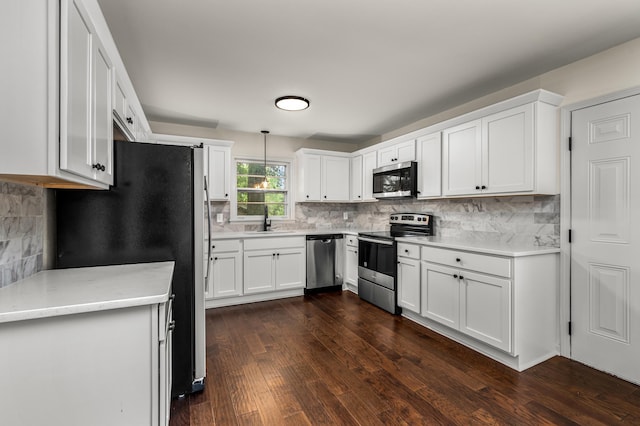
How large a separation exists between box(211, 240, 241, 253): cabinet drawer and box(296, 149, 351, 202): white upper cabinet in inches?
54.0

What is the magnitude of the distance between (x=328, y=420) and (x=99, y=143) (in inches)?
77.6

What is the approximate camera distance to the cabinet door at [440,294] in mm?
2863

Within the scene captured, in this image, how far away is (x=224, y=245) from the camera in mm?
3922

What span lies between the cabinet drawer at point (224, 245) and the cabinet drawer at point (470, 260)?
230 cm

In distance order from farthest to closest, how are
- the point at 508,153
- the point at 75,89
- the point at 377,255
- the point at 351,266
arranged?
the point at 351,266 < the point at 377,255 < the point at 508,153 < the point at 75,89

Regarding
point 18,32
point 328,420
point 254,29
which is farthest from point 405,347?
point 18,32

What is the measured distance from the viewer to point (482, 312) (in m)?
2.62

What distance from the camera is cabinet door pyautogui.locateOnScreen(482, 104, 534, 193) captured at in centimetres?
255

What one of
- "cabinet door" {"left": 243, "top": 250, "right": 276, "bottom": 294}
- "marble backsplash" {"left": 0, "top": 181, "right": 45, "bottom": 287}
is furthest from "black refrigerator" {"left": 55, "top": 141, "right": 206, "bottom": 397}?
"cabinet door" {"left": 243, "top": 250, "right": 276, "bottom": 294}

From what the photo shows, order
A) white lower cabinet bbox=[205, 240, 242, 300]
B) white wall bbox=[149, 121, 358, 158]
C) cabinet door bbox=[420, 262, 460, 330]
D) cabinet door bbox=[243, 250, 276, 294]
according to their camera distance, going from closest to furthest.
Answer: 1. cabinet door bbox=[420, 262, 460, 330]
2. white lower cabinet bbox=[205, 240, 242, 300]
3. cabinet door bbox=[243, 250, 276, 294]
4. white wall bbox=[149, 121, 358, 158]

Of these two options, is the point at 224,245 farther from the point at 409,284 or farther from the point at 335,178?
the point at 409,284

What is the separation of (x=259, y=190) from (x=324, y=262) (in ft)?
5.05

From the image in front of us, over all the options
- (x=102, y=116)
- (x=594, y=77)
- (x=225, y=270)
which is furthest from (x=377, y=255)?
(x=102, y=116)

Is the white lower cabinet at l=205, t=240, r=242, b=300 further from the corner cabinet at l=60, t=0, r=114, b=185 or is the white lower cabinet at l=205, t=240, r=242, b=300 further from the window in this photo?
the corner cabinet at l=60, t=0, r=114, b=185
